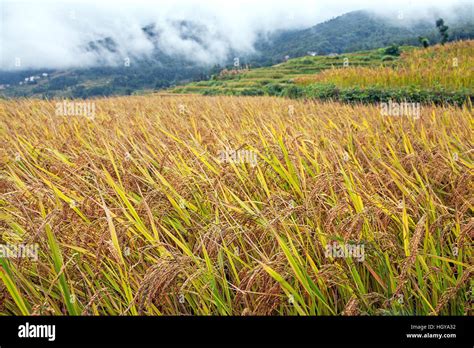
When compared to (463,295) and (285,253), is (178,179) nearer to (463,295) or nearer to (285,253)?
(285,253)

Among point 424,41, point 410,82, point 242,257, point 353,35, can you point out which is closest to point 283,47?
point 353,35

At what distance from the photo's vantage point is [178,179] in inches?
103

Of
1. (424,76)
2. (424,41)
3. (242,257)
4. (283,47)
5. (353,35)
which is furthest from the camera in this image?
(283,47)

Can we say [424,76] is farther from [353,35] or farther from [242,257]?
[353,35]

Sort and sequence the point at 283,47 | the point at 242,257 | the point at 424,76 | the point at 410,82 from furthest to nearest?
the point at 283,47 < the point at 410,82 < the point at 424,76 < the point at 242,257

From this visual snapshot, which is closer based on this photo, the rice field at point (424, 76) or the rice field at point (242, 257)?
the rice field at point (242, 257)

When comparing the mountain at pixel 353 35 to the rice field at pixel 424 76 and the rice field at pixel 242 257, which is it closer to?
the rice field at pixel 424 76

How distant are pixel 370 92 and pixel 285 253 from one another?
1284 cm

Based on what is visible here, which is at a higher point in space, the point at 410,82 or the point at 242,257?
the point at 410,82

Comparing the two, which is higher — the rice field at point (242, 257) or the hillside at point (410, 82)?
the hillside at point (410, 82)

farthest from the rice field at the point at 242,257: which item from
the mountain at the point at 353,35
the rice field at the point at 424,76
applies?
the mountain at the point at 353,35

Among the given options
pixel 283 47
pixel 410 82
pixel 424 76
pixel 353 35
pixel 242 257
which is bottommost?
pixel 242 257

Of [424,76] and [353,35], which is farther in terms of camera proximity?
[353,35]

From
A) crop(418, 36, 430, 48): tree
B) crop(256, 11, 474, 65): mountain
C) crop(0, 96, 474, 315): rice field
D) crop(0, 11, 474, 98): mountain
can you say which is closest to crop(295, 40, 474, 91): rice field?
crop(418, 36, 430, 48): tree
